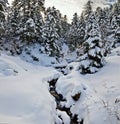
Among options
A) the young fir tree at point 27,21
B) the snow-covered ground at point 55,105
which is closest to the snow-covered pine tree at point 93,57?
the snow-covered ground at point 55,105

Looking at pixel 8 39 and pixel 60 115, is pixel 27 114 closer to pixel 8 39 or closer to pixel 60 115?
pixel 60 115

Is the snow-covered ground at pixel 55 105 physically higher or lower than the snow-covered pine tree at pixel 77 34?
lower

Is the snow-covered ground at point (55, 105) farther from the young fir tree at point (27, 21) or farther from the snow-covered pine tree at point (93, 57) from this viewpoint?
the young fir tree at point (27, 21)

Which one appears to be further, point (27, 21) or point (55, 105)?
point (27, 21)

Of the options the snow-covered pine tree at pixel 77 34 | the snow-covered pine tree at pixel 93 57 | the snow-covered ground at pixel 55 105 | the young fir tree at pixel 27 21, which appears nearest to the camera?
the snow-covered ground at pixel 55 105

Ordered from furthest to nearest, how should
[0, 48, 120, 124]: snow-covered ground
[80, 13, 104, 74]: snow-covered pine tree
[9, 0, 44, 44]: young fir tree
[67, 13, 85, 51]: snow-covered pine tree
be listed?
1. [67, 13, 85, 51]: snow-covered pine tree
2. [9, 0, 44, 44]: young fir tree
3. [80, 13, 104, 74]: snow-covered pine tree
4. [0, 48, 120, 124]: snow-covered ground

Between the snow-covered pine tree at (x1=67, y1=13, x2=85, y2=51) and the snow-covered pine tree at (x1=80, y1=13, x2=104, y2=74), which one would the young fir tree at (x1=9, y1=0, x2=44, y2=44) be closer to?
the snow-covered pine tree at (x1=67, y1=13, x2=85, y2=51)

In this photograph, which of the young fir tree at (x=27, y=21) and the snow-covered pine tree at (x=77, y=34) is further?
the snow-covered pine tree at (x=77, y=34)

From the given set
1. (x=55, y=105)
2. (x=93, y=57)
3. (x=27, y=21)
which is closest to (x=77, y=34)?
(x=27, y=21)

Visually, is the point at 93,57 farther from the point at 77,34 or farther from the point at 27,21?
the point at 77,34

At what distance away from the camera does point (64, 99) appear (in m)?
17.5

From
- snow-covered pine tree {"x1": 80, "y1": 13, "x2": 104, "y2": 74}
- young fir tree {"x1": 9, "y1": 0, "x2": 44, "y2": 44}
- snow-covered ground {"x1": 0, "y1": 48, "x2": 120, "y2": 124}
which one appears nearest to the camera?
snow-covered ground {"x1": 0, "y1": 48, "x2": 120, "y2": 124}

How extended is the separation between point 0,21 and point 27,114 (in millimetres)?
23480

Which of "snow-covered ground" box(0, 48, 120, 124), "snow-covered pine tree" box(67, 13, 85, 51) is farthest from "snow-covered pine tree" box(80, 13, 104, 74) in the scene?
"snow-covered pine tree" box(67, 13, 85, 51)
